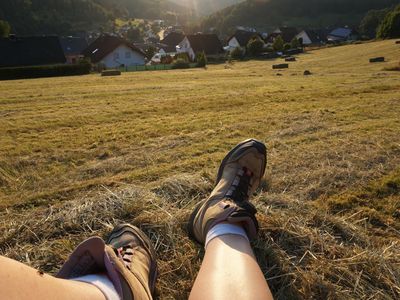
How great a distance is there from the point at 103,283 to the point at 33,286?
42 centimetres

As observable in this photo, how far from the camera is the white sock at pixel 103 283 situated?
1.75 metres

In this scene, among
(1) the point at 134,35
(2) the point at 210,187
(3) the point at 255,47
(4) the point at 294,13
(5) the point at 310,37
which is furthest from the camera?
(4) the point at 294,13

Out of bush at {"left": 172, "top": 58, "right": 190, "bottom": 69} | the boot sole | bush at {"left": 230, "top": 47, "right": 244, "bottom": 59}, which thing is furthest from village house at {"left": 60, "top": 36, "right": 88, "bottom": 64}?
the boot sole

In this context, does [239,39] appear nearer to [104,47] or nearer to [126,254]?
[104,47]

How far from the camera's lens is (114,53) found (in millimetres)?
53188

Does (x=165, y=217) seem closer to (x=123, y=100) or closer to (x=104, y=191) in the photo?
(x=104, y=191)

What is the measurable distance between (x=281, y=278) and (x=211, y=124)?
4.64 meters

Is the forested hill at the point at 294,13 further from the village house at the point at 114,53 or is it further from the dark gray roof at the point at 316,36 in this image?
the village house at the point at 114,53

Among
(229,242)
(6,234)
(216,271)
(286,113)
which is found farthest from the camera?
(286,113)

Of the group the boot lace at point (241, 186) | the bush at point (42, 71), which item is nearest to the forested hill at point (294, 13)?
the bush at point (42, 71)

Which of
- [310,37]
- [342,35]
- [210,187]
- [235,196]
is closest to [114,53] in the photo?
[310,37]

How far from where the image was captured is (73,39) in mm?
64625

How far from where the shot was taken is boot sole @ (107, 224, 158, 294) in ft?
7.16

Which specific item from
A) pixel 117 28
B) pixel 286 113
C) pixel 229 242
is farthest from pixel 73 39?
pixel 229 242
